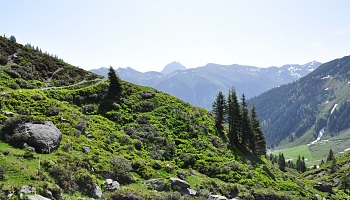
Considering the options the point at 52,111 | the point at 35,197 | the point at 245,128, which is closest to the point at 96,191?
the point at 35,197

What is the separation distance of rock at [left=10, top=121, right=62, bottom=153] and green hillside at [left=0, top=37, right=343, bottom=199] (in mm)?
514

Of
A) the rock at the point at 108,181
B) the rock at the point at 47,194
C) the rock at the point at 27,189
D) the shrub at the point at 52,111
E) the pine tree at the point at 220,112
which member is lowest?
the rock at the point at 108,181

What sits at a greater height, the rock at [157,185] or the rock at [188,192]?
the rock at [157,185]

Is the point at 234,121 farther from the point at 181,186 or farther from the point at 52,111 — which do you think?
the point at 52,111

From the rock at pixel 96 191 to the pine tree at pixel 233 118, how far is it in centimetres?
4449

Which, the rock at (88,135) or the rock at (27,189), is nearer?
the rock at (27,189)

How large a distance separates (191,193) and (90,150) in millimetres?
12938

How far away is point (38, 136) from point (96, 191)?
9.13 m

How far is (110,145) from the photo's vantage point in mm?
39188

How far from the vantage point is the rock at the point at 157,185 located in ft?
101

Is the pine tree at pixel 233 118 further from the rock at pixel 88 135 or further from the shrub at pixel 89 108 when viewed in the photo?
the rock at pixel 88 135

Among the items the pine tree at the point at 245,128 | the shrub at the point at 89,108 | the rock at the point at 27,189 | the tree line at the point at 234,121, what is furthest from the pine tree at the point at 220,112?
the rock at the point at 27,189

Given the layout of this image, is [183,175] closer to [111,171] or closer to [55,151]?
[111,171]

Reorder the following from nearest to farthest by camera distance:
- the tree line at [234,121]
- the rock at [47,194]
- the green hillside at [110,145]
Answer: the rock at [47,194] → the green hillside at [110,145] → the tree line at [234,121]
